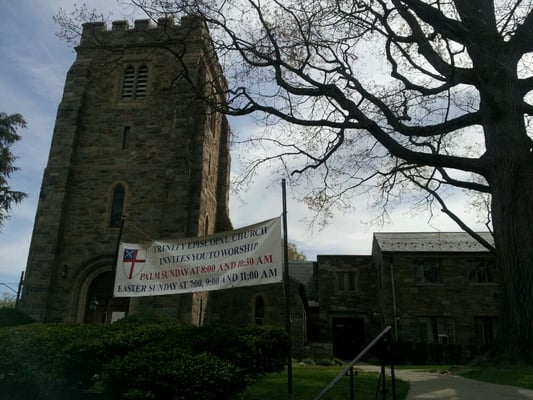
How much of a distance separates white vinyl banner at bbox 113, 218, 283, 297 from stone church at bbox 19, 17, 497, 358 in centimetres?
676

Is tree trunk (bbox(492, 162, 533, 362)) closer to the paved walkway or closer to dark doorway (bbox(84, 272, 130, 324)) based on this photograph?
the paved walkway

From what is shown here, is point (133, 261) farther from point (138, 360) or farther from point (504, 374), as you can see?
point (504, 374)

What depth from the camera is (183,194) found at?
65.5 ft

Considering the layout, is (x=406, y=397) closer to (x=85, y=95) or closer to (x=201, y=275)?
(x=201, y=275)

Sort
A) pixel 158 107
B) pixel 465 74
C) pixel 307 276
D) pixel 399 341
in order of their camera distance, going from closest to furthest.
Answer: pixel 465 74 < pixel 158 107 < pixel 399 341 < pixel 307 276

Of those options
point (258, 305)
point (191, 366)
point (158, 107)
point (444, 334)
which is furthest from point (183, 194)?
point (444, 334)

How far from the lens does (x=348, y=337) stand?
97.2 ft

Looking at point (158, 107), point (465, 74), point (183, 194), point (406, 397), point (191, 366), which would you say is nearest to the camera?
point (191, 366)

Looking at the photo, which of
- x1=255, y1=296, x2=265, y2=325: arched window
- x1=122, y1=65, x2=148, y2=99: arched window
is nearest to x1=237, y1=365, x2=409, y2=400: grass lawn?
x1=255, y1=296, x2=265, y2=325: arched window

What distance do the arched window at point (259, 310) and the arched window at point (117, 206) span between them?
24.7 ft

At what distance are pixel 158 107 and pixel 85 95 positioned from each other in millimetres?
3799

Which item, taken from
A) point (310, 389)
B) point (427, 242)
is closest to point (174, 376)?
point (310, 389)

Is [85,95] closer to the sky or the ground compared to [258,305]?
closer to the sky

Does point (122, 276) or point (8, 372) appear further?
point (122, 276)
